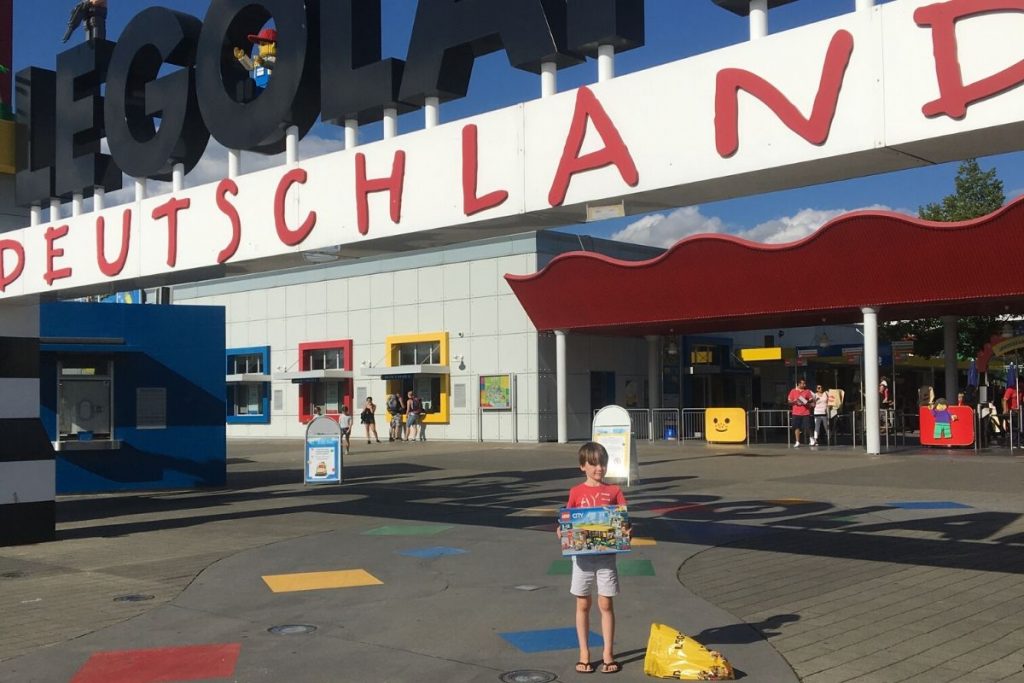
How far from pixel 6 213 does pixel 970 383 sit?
27.6 m

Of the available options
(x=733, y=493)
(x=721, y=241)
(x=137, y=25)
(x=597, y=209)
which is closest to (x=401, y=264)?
(x=721, y=241)

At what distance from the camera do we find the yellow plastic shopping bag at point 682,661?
637 cm

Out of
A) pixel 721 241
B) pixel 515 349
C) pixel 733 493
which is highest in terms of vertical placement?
pixel 721 241

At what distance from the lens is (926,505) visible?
15.0 metres

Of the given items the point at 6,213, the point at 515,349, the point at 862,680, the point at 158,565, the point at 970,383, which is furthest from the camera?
the point at 515,349

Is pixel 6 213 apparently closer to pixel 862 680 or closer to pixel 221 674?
pixel 221 674

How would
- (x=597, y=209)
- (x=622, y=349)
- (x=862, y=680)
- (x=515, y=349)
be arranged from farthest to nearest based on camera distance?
(x=622, y=349) → (x=515, y=349) → (x=597, y=209) → (x=862, y=680)

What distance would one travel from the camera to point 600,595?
22.2 feet

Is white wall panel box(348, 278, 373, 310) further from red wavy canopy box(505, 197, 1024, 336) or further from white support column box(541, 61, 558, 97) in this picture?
white support column box(541, 61, 558, 97)

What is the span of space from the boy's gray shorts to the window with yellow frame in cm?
2865

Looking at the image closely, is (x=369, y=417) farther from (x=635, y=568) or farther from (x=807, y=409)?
(x=635, y=568)

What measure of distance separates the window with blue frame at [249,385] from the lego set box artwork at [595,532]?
36776 millimetres

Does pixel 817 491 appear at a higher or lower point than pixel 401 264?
lower

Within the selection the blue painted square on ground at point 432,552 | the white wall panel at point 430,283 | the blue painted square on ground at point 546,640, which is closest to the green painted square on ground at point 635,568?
the blue painted square on ground at point 432,552
